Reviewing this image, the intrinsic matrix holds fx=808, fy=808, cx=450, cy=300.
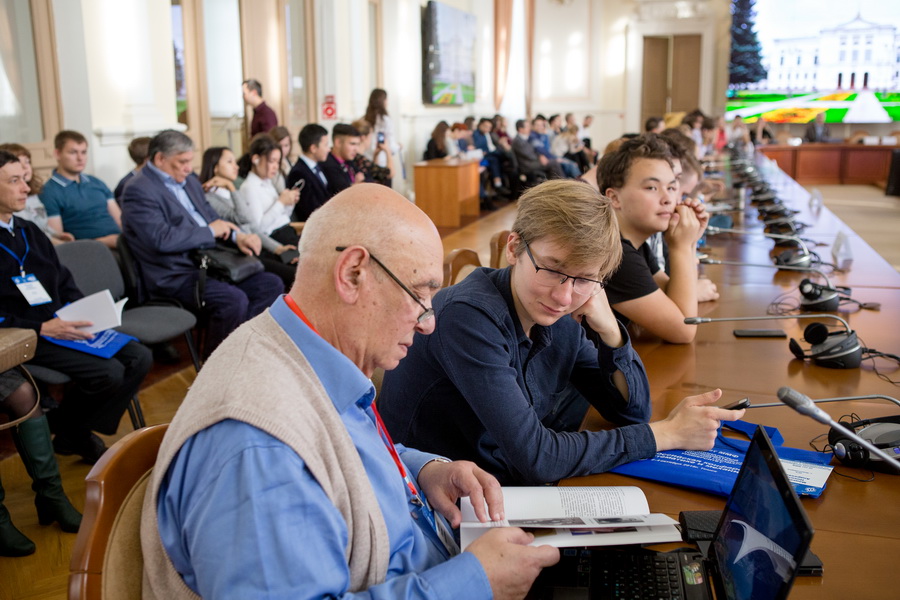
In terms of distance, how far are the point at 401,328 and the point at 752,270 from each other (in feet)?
8.36

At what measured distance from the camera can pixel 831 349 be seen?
1.99 meters

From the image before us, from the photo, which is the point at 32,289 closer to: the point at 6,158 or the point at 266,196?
the point at 6,158

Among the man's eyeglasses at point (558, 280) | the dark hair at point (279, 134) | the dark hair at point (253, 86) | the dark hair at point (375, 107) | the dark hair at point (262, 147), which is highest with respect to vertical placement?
the dark hair at point (253, 86)

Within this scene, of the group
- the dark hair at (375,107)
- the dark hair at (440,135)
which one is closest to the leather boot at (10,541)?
the dark hair at (375,107)

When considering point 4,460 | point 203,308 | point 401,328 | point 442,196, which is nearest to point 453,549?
point 401,328

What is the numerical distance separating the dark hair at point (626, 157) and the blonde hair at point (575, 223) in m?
0.88

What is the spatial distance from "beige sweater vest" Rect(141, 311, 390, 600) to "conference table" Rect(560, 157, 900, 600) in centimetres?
48

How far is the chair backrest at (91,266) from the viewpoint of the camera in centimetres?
327

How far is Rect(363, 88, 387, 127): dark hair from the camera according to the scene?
781 centimetres

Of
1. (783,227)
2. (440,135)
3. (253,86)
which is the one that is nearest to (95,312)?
(783,227)

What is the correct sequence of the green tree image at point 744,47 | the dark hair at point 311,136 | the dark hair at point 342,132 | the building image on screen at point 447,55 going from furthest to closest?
the green tree image at point 744,47 < the building image on screen at point 447,55 < the dark hair at point 342,132 < the dark hair at point 311,136

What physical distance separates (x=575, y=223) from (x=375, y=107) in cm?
662

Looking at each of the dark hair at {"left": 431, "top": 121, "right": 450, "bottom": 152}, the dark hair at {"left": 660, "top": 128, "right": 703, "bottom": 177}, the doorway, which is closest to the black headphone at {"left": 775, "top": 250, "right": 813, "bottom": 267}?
the dark hair at {"left": 660, "top": 128, "right": 703, "bottom": 177}

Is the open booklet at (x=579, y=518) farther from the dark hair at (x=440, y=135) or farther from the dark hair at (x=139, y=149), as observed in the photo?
the dark hair at (x=440, y=135)
